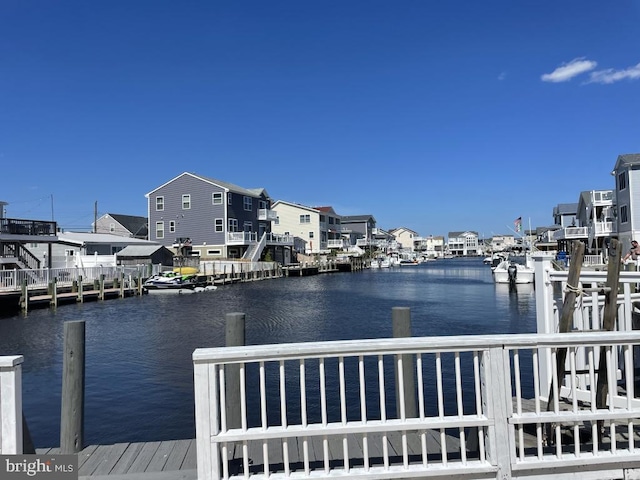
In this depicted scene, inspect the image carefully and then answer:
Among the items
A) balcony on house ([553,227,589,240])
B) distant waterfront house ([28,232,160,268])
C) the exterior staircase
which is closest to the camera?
distant waterfront house ([28,232,160,268])

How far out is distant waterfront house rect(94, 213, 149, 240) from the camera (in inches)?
2566

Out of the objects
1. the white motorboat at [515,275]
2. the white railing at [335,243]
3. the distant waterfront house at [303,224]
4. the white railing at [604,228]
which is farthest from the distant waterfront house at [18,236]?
the white railing at [335,243]

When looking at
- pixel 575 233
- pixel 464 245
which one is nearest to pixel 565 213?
pixel 575 233

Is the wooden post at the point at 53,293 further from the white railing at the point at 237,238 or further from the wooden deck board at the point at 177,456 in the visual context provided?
the wooden deck board at the point at 177,456

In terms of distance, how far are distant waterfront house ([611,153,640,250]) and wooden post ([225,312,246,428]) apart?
3806 centimetres

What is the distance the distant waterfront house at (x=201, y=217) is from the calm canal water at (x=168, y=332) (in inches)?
587

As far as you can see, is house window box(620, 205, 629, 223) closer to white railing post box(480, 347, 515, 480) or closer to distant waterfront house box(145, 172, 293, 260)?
distant waterfront house box(145, 172, 293, 260)

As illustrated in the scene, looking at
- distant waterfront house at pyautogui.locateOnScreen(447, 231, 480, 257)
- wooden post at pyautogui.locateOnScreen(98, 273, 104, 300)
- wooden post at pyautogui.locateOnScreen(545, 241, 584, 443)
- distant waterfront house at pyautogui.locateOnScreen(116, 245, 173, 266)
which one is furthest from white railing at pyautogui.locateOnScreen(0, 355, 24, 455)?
distant waterfront house at pyautogui.locateOnScreen(447, 231, 480, 257)

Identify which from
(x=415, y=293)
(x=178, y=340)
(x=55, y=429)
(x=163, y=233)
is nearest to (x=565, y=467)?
(x=55, y=429)

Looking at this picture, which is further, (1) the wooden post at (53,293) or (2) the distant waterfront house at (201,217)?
(2) the distant waterfront house at (201,217)

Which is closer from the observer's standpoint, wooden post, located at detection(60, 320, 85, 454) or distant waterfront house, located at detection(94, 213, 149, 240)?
wooden post, located at detection(60, 320, 85, 454)

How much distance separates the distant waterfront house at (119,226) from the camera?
6519 cm

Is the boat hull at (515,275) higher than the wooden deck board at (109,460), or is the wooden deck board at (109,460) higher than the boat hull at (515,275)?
the wooden deck board at (109,460)

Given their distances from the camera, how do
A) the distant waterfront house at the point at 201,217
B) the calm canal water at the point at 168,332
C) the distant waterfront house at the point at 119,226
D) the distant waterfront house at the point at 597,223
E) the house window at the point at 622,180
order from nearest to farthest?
the calm canal water at the point at 168,332 → the house window at the point at 622,180 → the distant waterfront house at the point at 597,223 → the distant waterfront house at the point at 201,217 → the distant waterfront house at the point at 119,226
